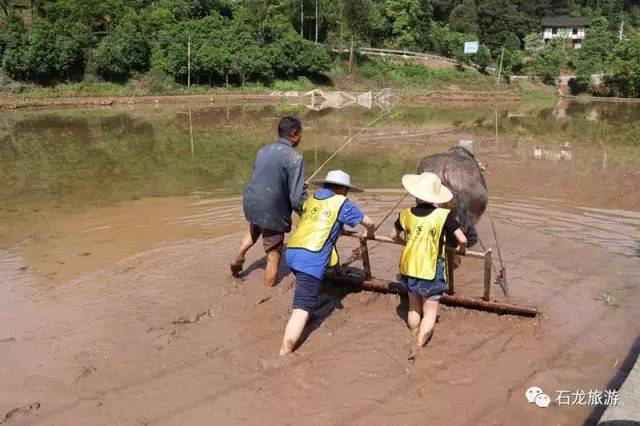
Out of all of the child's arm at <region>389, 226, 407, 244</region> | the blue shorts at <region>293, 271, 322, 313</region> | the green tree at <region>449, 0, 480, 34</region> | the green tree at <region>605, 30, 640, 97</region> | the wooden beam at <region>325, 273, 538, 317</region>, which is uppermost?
the green tree at <region>449, 0, 480, 34</region>

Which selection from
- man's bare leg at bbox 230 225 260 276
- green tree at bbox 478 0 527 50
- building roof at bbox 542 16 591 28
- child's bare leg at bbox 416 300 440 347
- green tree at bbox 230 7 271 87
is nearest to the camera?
child's bare leg at bbox 416 300 440 347

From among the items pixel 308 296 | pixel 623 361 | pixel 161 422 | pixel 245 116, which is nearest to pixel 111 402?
pixel 161 422

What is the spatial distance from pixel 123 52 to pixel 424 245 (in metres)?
38.3

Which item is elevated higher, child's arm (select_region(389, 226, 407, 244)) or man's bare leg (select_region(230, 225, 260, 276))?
child's arm (select_region(389, 226, 407, 244))

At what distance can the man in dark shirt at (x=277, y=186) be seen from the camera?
4.84 m

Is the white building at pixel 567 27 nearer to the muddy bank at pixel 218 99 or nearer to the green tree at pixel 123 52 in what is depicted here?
the muddy bank at pixel 218 99

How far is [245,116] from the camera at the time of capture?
26.3 metres

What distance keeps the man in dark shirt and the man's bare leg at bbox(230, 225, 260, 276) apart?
1.10ft

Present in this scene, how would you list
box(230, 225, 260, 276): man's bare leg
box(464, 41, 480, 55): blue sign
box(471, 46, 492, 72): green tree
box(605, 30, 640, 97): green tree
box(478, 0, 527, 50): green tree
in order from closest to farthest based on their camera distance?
box(230, 225, 260, 276): man's bare leg < box(605, 30, 640, 97): green tree < box(471, 46, 492, 72): green tree < box(464, 41, 480, 55): blue sign < box(478, 0, 527, 50): green tree

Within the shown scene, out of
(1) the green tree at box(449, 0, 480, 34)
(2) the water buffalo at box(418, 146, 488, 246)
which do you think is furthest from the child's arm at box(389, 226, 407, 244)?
(1) the green tree at box(449, 0, 480, 34)

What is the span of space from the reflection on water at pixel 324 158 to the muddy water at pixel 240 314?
9cm

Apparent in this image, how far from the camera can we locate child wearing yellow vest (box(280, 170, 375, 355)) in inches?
164

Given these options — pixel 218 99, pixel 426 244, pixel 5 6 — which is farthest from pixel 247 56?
pixel 426 244

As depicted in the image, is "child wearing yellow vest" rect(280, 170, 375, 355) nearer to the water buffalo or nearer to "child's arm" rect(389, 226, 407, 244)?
"child's arm" rect(389, 226, 407, 244)
